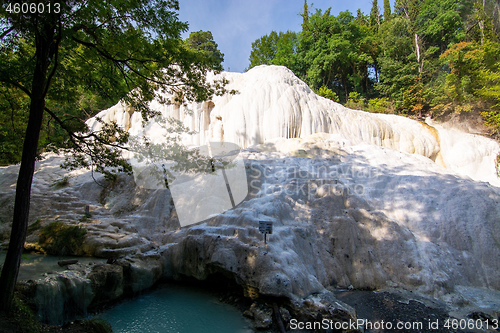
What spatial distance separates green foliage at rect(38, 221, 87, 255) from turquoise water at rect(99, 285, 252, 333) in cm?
275

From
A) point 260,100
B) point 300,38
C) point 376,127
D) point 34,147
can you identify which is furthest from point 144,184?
point 300,38

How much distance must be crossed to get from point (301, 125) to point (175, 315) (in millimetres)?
13537

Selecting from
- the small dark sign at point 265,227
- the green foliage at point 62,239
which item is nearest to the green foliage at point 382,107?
the small dark sign at point 265,227

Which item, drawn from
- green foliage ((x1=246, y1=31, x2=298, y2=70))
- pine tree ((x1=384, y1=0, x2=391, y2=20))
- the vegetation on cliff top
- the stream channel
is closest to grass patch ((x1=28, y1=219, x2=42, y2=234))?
the stream channel

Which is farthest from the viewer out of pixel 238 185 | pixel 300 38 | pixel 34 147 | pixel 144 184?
pixel 300 38

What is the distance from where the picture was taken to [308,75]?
2877cm

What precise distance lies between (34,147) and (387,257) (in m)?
8.80

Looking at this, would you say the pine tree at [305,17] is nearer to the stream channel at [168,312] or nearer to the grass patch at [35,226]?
the grass patch at [35,226]

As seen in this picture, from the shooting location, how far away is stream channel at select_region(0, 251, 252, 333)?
16.6 feet

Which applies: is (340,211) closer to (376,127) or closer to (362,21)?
(376,127)

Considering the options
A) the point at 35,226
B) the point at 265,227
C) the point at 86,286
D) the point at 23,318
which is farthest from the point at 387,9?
the point at 23,318

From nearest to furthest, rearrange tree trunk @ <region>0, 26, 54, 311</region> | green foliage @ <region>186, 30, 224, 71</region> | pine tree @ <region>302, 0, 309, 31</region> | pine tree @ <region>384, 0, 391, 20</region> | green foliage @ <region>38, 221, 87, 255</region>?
1. tree trunk @ <region>0, 26, 54, 311</region>
2. green foliage @ <region>38, 221, 87, 255</region>
3. pine tree @ <region>384, 0, 391, 20</region>
4. pine tree @ <region>302, 0, 309, 31</region>
5. green foliage @ <region>186, 30, 224, 71</region>

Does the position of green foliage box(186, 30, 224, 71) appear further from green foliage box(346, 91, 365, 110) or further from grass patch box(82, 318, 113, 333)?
grass patch box(82, 318, 113, 333)

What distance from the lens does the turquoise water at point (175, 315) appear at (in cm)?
503
